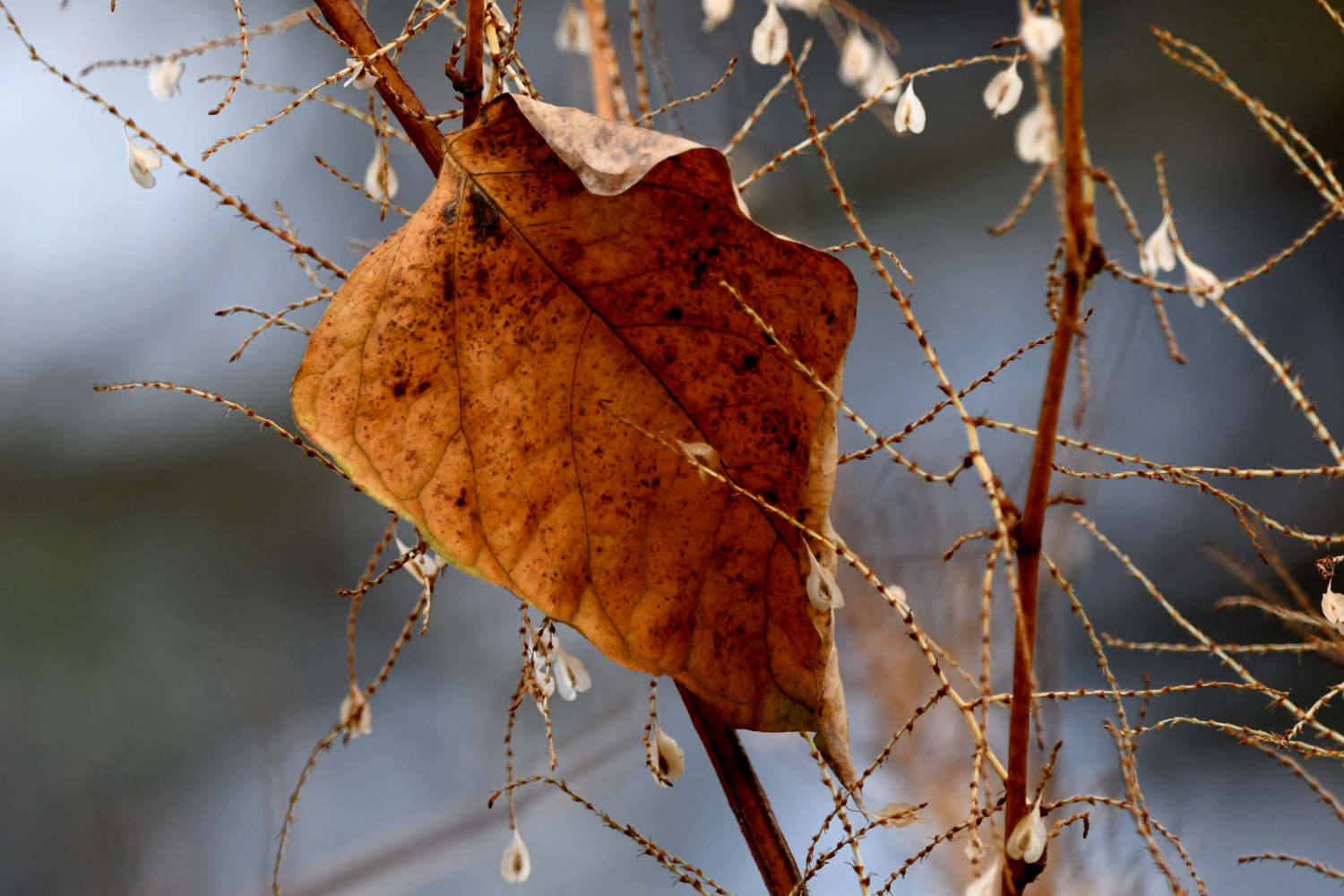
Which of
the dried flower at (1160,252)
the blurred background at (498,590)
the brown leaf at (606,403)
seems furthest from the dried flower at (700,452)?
the blurred background at (498,590)

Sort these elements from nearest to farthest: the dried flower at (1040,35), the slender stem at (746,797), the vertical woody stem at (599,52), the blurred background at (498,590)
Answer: the dried flower at (1040,35) → the slender stem at (746,797) → the vertical woody stem at (599,52) → the blurred background at (498,590)

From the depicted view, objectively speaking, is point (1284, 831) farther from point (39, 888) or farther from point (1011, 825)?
point (39, 888)

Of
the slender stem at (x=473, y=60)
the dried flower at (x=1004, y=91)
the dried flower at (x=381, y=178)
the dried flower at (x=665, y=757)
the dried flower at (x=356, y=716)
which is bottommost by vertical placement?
the dried flower at (x=665, y=757)

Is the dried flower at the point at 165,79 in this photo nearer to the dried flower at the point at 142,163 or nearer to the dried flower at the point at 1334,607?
the dried flower at the point at 142,163

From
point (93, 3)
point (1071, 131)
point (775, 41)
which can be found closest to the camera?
point (1071, 131)

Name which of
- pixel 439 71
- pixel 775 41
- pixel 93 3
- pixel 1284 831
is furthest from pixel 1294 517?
pixel 93 3

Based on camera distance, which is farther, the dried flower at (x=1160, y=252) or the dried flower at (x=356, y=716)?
the dried flower at (x=356, y=716)
